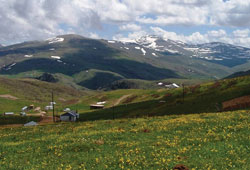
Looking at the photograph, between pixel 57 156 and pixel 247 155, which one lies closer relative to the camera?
pixel 247 155

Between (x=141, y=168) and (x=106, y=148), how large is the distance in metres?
7.11

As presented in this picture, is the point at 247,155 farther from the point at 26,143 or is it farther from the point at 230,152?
the point at 26,143

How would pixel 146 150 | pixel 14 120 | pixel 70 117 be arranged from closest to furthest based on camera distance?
pixel 146 150, pixel 14 120, pixel 70 117

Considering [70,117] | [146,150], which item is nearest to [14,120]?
[70,117]

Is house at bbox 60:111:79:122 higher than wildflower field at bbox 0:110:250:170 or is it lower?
higher

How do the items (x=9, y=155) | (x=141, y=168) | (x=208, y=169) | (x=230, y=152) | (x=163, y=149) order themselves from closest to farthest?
(x=208, y=169) → (x=141, y=168) → (x=230, y=152) → (x=163, y=149) → (x=9, y=155)

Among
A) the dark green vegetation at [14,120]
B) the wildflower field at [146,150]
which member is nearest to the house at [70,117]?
the dark green vegetation at [14,120]

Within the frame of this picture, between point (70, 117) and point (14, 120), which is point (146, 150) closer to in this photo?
point (70, 117)

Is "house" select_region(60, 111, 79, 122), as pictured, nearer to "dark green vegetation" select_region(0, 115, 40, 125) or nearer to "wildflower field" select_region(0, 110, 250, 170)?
"dark green vegetation" select_region(0, 115, 40, 125)

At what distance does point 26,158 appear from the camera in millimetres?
22969

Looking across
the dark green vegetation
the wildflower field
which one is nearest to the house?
the dark green vegetation

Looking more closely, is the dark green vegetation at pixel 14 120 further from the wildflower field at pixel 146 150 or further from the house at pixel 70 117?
the wildflower field at pixel 146 150

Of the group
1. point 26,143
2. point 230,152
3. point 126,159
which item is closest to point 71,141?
point 26,143

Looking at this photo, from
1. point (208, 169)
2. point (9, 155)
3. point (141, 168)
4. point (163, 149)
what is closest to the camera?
point (208, 169)
